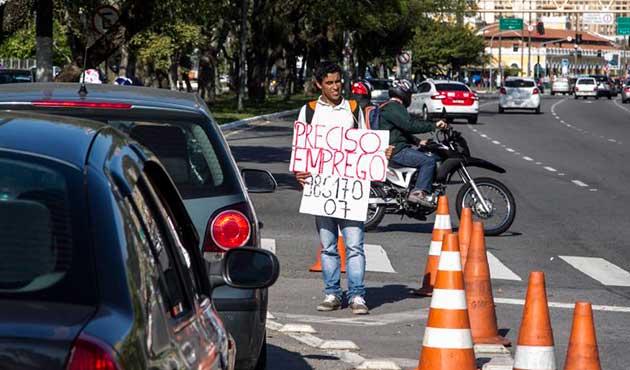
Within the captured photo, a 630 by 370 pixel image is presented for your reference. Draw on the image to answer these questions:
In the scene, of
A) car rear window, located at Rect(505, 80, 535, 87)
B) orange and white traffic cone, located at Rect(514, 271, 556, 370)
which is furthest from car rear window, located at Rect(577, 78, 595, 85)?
orange and white traffic cone, located at Rect(514, 271, 556, 370)

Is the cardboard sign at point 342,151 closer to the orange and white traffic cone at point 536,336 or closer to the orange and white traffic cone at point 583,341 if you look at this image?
the orange and white traffic cone at point 536,336

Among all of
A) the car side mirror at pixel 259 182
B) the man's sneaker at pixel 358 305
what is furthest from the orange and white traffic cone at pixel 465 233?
the car side mirror at pixel 259 182

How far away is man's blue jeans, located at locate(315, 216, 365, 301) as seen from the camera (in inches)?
414

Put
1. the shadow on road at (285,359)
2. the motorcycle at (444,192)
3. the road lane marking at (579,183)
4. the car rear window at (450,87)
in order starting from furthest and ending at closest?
the car rear window at (450,87)
the road lane marking at (579,183)
the motorcycle at (444,192)
the shadow on road at (285,359)

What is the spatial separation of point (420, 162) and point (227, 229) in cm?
925

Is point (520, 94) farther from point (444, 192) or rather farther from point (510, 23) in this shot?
point (510, 23)

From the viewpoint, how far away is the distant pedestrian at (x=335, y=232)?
416 inches

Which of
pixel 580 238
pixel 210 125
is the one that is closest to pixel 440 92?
pixel 580 238

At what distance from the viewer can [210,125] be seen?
6938 mm

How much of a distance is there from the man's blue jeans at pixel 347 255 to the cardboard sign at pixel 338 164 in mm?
139

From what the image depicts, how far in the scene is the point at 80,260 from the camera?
10.7 feet

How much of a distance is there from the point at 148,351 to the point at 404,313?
25.1ft

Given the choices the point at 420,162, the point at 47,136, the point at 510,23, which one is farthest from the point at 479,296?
the point at 510,23

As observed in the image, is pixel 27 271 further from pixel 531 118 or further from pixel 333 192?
pixel 531 118
